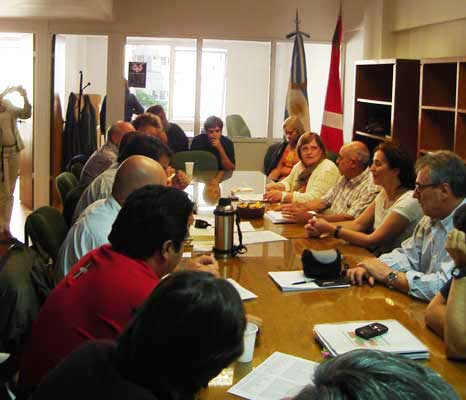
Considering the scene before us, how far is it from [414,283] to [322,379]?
1.83m

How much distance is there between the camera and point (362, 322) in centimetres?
211

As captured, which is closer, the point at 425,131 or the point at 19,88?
the point at 425,131

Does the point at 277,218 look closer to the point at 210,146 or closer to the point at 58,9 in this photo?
the point at 210,146

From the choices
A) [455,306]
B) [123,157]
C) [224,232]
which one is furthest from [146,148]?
[455,306]

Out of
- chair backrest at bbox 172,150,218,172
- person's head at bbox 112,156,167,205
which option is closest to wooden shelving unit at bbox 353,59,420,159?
chair backrest at bbox 172,150,218,172

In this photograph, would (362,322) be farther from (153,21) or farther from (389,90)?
(153,21)

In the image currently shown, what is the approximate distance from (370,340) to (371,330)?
41 millimetres

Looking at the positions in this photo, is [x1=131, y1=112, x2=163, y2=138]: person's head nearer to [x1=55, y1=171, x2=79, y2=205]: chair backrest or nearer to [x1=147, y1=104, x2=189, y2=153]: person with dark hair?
[x1=55, y1=171, x2=79, y2=205]: chair backrest

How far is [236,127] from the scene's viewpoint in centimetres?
789

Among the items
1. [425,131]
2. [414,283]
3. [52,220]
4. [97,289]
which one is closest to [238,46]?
[425,131]

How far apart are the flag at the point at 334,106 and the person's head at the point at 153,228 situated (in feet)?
16.9

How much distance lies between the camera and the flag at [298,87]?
7.17 meters

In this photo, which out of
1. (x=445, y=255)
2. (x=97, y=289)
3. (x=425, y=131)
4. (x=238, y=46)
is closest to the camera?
(x=97, y=289)

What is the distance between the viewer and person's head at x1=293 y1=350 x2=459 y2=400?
0.71 m
